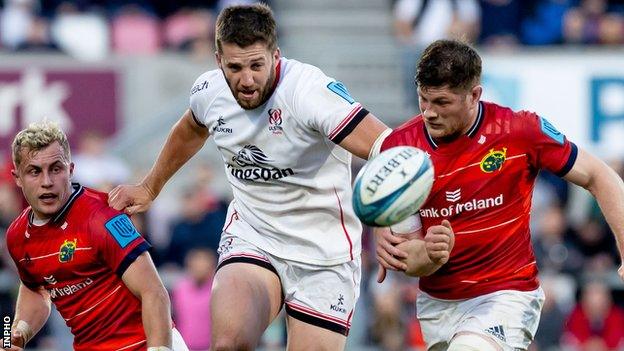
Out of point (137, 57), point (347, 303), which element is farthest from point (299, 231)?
point (137, 57)

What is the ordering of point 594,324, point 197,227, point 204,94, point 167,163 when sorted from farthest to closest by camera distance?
point 594,324 < point 197,227 < point 167,163 < point 204,94

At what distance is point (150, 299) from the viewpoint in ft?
24.1

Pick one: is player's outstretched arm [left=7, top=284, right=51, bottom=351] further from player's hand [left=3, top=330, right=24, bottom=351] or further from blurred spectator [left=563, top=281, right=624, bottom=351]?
blurred spectator [left=563, top=281, right=624, bottom=351]

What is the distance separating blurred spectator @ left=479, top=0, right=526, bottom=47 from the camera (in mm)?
16422

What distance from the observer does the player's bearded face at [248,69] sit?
7.45 m

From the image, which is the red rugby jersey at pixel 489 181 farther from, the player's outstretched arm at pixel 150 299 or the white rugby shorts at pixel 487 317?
the player's outstretched arm at pixel 150 299

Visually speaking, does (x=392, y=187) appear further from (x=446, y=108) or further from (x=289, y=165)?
(x=289, y=165)

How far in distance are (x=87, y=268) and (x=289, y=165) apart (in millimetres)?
1197

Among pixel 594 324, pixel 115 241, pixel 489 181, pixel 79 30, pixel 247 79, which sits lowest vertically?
pixel 594 324

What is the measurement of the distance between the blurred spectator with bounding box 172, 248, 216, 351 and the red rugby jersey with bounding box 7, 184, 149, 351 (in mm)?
4289

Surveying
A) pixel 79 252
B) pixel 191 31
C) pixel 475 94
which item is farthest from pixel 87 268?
pixel 191 31

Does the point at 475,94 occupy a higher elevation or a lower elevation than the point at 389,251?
higher

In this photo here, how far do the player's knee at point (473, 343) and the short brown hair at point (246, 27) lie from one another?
5.89 feet

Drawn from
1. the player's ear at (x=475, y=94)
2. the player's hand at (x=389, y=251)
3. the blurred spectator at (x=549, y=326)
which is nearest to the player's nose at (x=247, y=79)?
the player's hand at (x=389, y=251)
